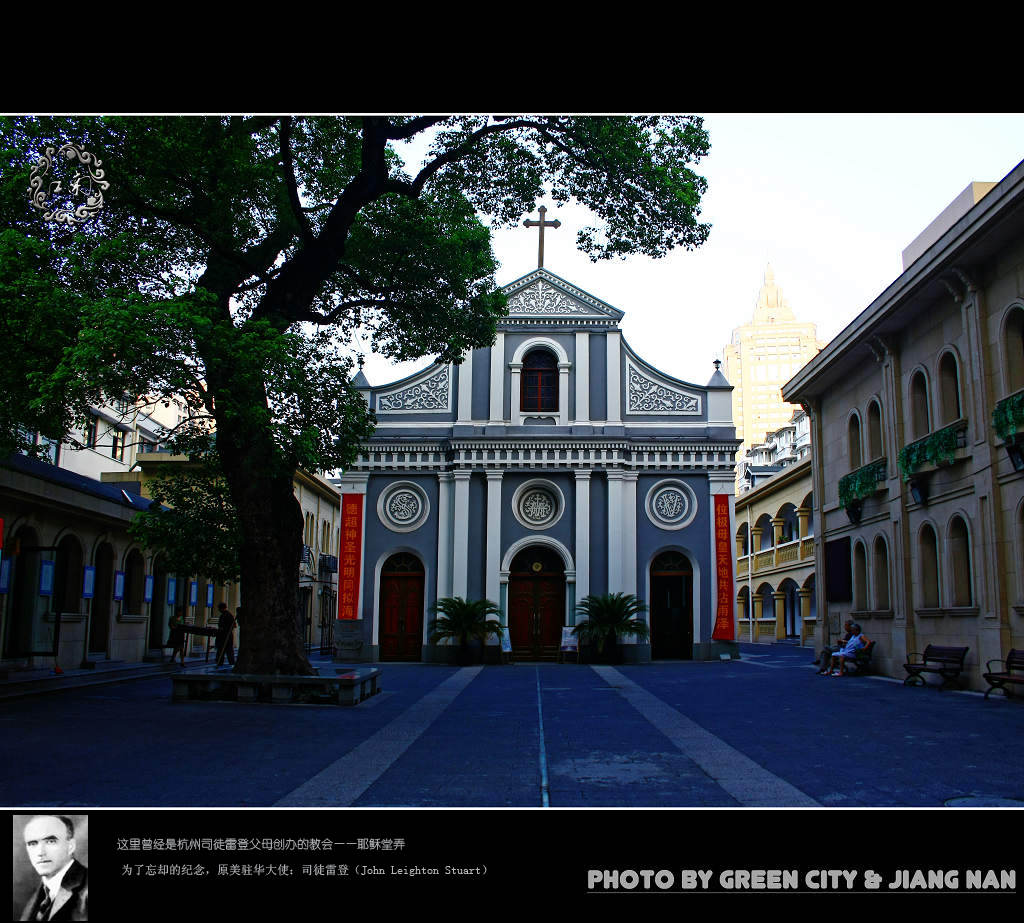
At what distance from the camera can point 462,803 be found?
22.9 ft

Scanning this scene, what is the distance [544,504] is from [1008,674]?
710 inches

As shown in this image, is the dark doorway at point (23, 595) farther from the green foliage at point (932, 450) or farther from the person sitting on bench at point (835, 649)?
Result: the person sitting on bench at point (835, 649)

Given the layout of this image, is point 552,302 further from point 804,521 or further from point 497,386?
point 804,521

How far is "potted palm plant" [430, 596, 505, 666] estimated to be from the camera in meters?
28.6

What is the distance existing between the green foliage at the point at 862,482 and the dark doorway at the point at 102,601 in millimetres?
17271

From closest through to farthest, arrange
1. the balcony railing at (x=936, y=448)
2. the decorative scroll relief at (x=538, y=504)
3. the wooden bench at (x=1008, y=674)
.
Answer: the wooden bench at (x=1008, y=674) → the balcony railing at (x=936, y=448) → the decorative scroll relief at (x=538, y=504)

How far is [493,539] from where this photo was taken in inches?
1180

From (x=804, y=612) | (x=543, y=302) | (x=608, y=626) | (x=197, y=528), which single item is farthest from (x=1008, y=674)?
(x=804, y=612)

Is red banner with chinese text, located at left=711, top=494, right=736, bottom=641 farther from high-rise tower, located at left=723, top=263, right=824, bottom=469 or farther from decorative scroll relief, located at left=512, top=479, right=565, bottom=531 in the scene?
high-rise tower, located at left=723, top=263, right=824, bottom=469

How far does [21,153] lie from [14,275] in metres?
1.51

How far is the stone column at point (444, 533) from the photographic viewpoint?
3014cm

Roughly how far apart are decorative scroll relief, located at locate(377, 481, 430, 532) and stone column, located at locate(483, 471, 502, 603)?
7.37 ft
